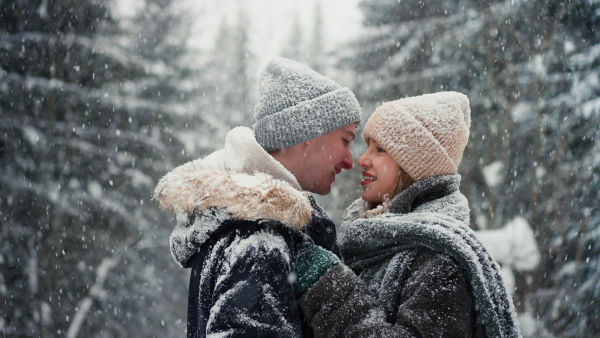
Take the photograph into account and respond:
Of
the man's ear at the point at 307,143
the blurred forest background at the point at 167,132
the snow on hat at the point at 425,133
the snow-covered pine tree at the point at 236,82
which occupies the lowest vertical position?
the snow-covered pine tree at the point at 236,82

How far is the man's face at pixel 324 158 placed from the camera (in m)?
2.76

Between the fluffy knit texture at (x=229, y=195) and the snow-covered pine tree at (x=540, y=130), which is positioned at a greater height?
the fluffy knit texture at (x=229, y=195)

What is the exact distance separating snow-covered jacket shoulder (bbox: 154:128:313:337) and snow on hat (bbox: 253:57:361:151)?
0.32 metres

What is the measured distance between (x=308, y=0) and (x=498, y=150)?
74.8 feet

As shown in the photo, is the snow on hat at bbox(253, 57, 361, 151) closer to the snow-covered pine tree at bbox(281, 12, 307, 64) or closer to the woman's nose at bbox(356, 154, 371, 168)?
the woman's nose at bbox(356, 154, 371, 168)

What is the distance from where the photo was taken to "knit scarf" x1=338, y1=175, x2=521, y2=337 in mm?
2109

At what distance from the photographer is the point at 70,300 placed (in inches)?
414

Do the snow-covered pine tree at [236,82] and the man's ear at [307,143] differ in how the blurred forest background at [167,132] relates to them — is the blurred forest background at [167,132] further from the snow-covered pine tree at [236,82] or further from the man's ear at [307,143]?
the snow-covered pine tree at [236,82]

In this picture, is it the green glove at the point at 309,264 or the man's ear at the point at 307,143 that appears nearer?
the green glove at the point at 309,264

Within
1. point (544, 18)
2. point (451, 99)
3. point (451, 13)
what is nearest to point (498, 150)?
point (544, 18)

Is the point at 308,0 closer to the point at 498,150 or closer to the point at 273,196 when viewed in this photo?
the point at 498,150

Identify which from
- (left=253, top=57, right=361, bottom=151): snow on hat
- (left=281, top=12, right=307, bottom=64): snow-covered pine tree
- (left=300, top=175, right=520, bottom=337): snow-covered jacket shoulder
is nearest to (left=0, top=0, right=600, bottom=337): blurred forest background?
(left=253, top=57, right=361, bottom=151): snow on hat

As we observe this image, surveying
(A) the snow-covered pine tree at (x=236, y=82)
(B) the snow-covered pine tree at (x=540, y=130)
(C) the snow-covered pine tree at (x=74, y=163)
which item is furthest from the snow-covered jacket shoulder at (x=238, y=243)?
(A) the snow-covered pine tree at (x=236, y=82)

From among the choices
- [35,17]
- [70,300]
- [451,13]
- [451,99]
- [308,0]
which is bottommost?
[70,300]
